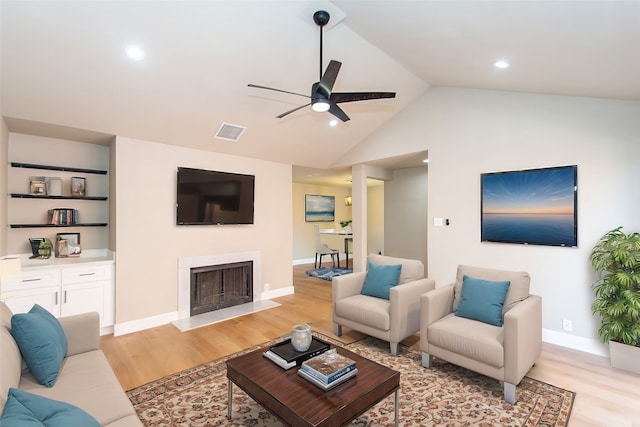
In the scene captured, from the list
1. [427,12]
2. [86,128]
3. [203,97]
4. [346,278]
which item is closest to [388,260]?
[346,278]

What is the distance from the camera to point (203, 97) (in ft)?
11.6

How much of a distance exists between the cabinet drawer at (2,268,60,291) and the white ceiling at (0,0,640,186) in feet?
5.23

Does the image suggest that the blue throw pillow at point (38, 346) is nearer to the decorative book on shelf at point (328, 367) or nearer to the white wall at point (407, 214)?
the decorative book on shelf at point (328, 367)

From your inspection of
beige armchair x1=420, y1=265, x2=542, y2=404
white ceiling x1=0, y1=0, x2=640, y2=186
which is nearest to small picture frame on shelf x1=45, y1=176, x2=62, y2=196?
white ceiling x1=0, y1=0, x2=640, y2=186

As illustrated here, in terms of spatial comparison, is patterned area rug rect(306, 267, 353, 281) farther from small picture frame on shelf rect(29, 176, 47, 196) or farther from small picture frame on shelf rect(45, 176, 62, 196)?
small picture frame on shelf rect(29, 176, 47, 196)

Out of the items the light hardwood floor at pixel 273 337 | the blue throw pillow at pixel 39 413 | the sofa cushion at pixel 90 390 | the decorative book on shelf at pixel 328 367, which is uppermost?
the blue throw pillow at pixel 39 413

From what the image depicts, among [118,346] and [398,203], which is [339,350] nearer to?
[118,346]

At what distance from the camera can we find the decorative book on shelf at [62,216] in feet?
12.6

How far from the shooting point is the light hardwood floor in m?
2.35

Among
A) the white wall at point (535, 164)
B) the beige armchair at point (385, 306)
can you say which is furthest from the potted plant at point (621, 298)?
the beige armchair at point (385, 306)

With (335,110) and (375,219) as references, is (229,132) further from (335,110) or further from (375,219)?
(375,219)

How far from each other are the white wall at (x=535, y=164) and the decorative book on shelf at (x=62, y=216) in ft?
15.3

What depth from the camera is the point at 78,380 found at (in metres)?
1.85

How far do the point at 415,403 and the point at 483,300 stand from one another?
1.11m
